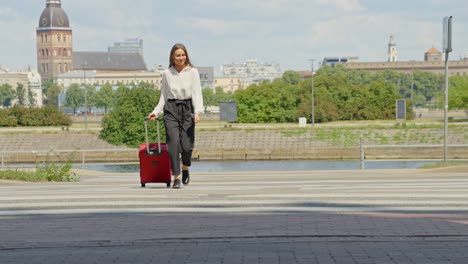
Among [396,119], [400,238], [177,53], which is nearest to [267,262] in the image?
[400,238]

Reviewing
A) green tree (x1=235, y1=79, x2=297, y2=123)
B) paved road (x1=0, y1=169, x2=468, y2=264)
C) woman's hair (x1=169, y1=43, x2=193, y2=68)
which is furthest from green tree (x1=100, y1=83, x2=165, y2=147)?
paved road (x1=0, y1=169, x2=468, y2=264)

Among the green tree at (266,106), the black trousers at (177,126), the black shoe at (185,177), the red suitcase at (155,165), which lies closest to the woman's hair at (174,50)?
the black trousers at (177,126)

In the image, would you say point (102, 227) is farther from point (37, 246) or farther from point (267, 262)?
point (267, 262)

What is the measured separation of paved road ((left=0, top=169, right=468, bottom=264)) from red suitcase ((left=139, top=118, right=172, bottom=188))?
0.53 m

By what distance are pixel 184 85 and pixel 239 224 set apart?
3722 mm

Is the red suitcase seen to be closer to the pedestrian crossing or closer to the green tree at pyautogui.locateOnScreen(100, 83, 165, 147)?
the pedestrian crossing

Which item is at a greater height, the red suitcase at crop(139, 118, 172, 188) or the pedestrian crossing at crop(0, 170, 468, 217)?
the red suitcase at crop(139, 118, 172, 188)

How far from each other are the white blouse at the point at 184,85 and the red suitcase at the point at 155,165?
2.23ft

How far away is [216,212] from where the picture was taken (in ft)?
30.3

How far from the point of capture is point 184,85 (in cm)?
1177

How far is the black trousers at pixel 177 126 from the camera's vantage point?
38.7 feet

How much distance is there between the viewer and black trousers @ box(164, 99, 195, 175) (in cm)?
1179

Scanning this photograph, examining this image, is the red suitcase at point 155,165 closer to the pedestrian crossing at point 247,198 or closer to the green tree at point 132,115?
the pedestrian crossing at point 247,198

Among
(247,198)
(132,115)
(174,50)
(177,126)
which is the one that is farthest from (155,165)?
(132,115)
